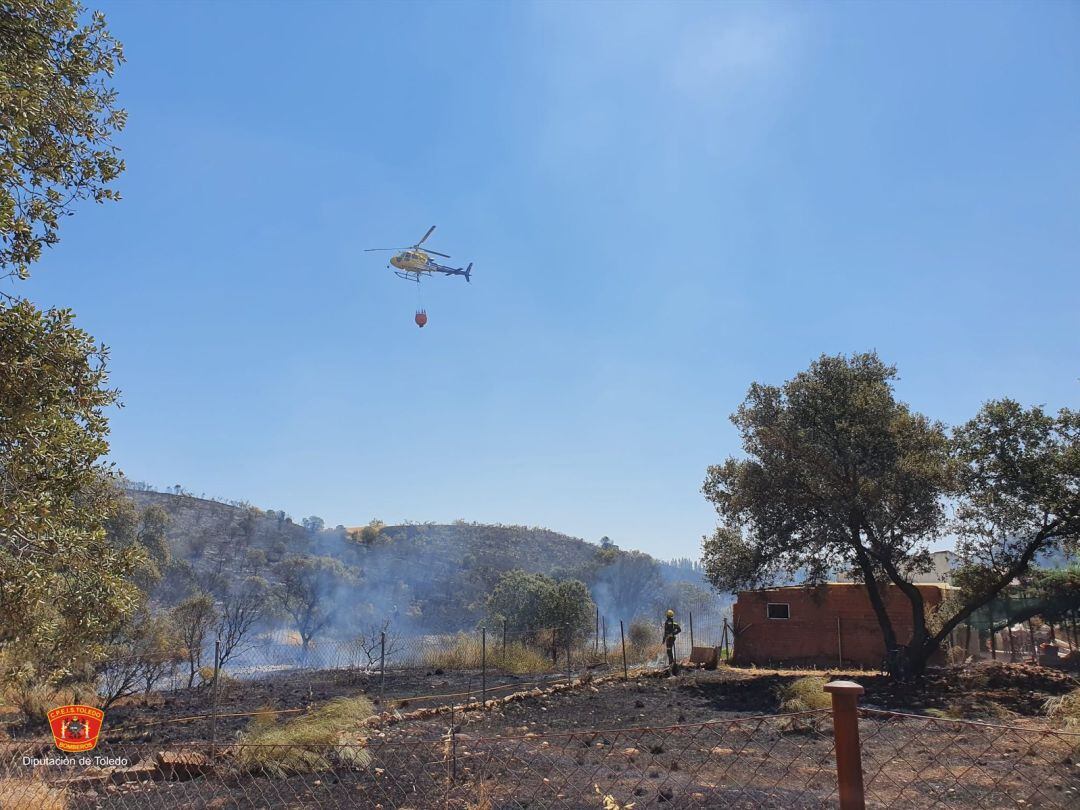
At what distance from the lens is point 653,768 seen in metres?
8.70

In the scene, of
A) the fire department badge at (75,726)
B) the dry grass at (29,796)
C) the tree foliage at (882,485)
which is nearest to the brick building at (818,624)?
the tree foliage at (882,485)

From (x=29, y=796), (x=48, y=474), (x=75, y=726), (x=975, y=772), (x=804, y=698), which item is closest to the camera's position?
(x=48, y=474)

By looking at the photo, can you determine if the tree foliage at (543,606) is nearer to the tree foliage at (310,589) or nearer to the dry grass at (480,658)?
the dry grass at (480,658)

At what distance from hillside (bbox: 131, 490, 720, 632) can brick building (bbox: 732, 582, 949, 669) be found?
2956cm

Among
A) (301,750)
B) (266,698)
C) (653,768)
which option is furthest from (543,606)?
(301,750)

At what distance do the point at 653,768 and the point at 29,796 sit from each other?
22.1 feet

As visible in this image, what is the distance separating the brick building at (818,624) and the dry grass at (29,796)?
19794 mm

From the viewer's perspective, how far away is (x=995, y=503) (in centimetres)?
1650

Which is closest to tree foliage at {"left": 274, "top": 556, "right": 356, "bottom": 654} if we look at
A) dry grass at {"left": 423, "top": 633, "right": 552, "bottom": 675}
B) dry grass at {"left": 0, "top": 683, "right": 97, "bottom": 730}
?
dry grass at {"left": 423, "top": 633, "right": 552, "bottom": 675}

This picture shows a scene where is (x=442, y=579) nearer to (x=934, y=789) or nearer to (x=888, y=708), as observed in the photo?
(x=888, y=708)

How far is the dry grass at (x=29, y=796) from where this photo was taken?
257 inches

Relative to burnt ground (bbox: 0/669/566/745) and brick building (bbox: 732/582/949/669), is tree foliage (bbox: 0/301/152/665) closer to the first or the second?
burnt ground (bbox: 0/669/566/745)

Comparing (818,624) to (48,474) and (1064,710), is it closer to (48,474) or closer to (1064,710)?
(1064,710)

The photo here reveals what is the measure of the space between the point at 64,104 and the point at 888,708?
1609 centimetres
